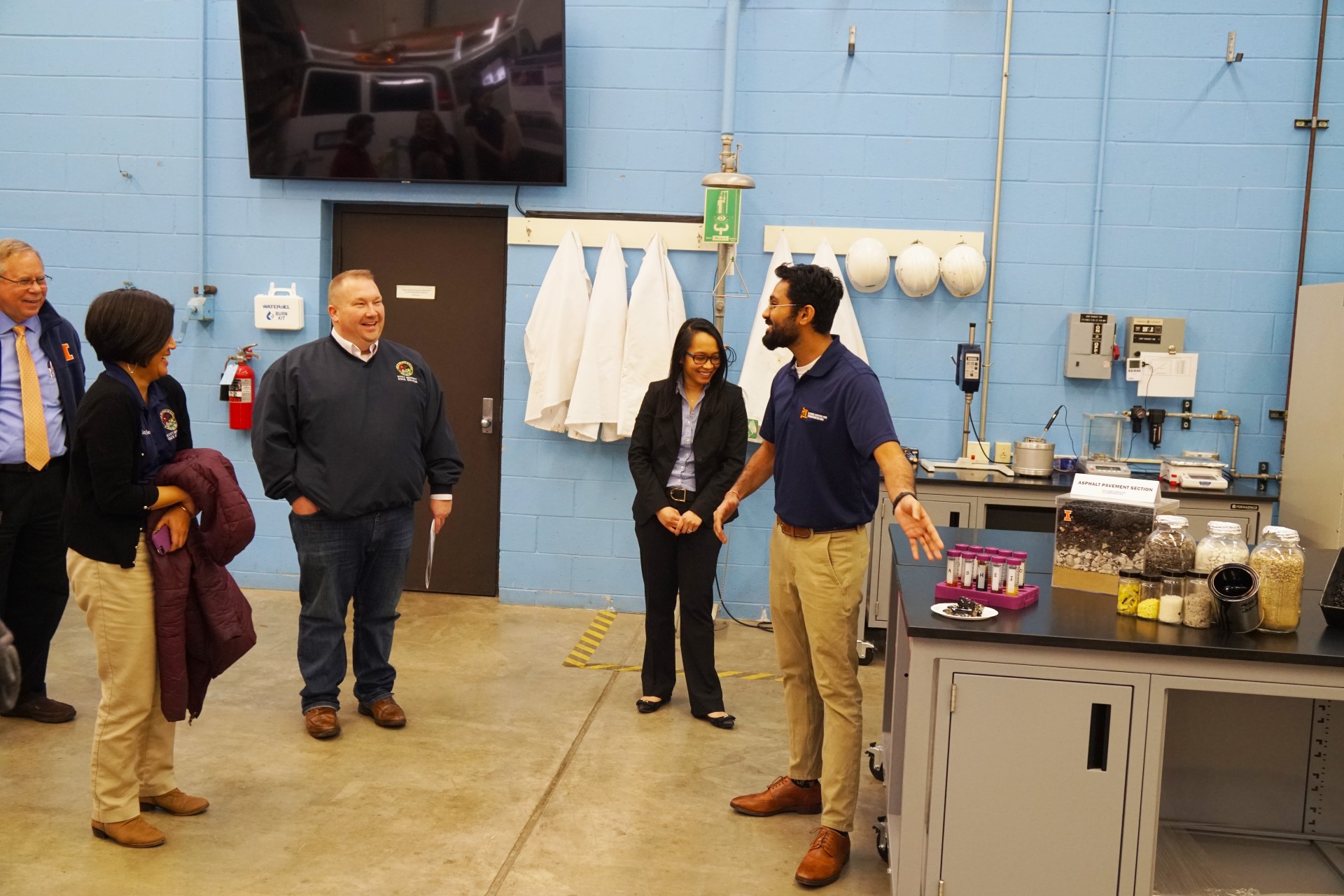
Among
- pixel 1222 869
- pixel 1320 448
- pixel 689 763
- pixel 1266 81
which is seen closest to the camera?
pixel 1222 869

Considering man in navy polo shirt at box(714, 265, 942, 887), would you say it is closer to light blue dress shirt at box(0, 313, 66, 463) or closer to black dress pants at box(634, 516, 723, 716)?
black dress pants at box(634, 516, 723, 716)

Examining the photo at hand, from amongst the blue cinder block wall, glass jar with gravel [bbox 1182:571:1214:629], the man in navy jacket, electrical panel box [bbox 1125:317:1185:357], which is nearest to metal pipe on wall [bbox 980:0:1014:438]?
the blue cinder block wall

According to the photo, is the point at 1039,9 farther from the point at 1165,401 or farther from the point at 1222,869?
the point at 1222,869

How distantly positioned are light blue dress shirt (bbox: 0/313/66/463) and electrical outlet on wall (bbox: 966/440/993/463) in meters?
3.65

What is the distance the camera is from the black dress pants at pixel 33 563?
3631 millimetres

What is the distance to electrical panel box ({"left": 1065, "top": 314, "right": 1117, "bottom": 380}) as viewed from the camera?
500 centimetres

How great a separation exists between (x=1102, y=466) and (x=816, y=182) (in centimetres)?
178

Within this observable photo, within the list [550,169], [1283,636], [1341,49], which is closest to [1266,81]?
[1341,49]

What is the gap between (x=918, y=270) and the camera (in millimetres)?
4977

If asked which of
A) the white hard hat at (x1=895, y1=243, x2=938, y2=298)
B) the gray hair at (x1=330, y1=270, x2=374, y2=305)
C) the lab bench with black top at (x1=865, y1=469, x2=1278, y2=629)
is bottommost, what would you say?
the lab bench with black top at (x1=865, y1=469, x2=1278, y2=629)

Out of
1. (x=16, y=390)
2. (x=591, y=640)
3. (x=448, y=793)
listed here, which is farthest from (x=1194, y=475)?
(x=16, y=390)

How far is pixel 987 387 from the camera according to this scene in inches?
204

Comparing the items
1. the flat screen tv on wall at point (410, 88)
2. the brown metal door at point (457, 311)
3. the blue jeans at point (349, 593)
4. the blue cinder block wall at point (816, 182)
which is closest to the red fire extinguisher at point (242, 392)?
the blue cinder block wall at point (816, 182)

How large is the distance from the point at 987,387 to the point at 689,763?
2.46 meters
